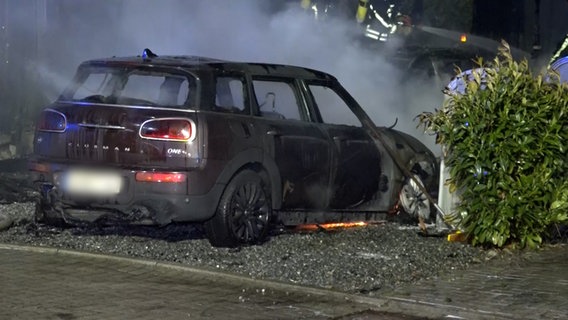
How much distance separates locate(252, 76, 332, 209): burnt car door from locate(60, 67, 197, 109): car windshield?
737mm

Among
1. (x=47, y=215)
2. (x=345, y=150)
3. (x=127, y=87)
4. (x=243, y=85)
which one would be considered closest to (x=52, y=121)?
(x=127, y=87)

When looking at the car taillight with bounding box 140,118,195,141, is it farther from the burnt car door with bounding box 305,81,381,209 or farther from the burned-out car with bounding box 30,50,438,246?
the burnt car door with bounding box 305,81,381,209

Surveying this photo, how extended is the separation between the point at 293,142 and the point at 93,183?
1830 millimetres

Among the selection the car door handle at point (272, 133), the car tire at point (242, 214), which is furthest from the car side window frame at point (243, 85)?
the car tire at point (242, 214)

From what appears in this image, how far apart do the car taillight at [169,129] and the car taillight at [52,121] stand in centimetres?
79

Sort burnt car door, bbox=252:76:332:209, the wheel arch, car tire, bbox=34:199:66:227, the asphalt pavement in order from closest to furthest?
the asphalt pavement → the wheel arch → car tire, bbox=34:199:66:227 → burnt car door, bbox=252:76:332:209

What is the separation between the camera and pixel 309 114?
30.5ft

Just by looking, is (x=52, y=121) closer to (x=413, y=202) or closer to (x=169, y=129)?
(x=169, y=129)

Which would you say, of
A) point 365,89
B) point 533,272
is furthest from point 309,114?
point 365,89

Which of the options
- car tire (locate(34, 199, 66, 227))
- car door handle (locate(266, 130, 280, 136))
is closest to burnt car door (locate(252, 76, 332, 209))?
car door handle (locate(266, 130, 280, 136))

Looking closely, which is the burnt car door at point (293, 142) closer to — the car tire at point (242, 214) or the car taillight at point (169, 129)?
the car tire at point (242, 214)

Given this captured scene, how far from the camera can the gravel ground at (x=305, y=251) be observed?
7.63 m

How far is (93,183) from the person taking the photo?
321 inches

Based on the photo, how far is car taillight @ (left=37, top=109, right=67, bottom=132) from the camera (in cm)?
838
